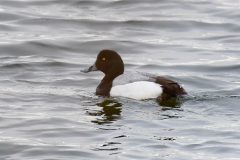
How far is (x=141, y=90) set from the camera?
14.8 metres

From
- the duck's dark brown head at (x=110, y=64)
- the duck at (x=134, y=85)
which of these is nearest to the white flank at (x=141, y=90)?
the duck at (x=134, y=85)

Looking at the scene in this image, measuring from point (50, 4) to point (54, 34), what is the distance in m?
2.86

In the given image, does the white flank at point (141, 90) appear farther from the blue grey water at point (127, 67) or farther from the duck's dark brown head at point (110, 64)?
the duck's dark brown head at point (110, 64)

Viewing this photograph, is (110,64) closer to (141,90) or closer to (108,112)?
(141,90)

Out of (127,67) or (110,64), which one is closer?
(110,64)

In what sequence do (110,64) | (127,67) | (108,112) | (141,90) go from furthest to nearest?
(127,67) < (110,64) < (141,90) < (108,112)

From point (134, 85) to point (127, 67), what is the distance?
3048 mm

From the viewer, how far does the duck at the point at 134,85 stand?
14750mm

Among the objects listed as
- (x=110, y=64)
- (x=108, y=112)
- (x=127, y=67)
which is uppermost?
(x=110, y=64)

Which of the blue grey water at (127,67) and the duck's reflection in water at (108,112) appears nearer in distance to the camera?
the blue grey water at (127,67)

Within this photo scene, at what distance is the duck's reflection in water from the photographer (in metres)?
13.7

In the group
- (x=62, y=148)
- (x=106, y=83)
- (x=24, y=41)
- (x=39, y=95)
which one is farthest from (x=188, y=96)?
(x=24, y=41)

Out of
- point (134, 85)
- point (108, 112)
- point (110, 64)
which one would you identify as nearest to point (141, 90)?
point (134, 85)

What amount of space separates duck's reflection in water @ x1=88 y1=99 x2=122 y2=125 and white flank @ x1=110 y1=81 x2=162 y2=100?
0.23 m
